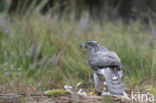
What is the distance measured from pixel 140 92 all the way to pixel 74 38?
3.42 meters

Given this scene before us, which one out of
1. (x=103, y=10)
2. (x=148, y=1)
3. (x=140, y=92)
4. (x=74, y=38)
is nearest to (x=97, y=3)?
(x=103, y=10)

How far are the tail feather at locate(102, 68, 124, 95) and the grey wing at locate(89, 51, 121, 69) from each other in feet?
0.24

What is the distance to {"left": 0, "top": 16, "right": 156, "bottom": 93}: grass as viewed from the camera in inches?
184

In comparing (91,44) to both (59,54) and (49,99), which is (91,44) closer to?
(49,99)

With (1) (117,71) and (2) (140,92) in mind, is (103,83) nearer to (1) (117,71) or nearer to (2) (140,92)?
(2) (140,92)

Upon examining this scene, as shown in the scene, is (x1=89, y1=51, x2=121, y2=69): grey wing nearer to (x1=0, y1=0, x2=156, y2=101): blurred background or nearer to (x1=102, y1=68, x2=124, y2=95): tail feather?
(x1=102, y1=68, x2=124, y2=95): tail feather

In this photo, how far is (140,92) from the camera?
3.60 meters

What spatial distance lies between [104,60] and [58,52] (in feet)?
11.3

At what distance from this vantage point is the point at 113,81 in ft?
10.2

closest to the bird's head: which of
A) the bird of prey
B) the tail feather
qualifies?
the bird of prey

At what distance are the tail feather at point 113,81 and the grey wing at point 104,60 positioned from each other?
7 cm

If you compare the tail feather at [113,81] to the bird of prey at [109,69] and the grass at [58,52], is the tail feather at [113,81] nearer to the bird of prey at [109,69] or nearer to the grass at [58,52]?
the bird of prey at [109,69]

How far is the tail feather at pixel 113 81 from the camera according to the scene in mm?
3016

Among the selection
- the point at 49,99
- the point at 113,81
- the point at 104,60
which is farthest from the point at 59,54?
the point at 113,81
